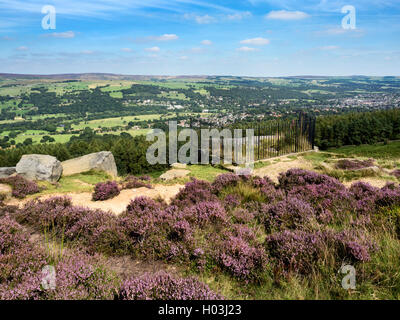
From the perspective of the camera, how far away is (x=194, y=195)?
7.94 m

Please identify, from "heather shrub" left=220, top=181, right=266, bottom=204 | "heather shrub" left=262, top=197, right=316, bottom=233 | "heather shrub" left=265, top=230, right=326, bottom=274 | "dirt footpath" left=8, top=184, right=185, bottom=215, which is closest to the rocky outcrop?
"dirt footpath" left=8, top=184, right=185, bottom=215

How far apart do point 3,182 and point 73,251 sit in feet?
34.6

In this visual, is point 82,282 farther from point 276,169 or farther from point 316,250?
point 276,169

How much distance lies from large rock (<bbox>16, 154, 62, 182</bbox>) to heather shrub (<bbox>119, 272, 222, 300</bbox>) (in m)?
14.5

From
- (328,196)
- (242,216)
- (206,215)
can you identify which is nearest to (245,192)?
(242,216)

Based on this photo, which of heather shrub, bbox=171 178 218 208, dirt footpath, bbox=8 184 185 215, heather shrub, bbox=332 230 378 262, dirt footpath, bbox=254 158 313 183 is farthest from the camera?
dirt footpath, bbox=254 158 313 183

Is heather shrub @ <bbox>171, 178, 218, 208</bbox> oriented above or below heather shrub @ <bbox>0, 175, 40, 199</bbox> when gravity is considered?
above

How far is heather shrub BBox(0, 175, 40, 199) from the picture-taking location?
1044 centimetres

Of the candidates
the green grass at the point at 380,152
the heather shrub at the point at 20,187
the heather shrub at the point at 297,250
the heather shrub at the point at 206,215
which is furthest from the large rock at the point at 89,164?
the green grass at the point at 380,152

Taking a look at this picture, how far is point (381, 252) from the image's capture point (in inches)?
140

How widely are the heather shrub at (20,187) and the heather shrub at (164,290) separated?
10143 millimetres

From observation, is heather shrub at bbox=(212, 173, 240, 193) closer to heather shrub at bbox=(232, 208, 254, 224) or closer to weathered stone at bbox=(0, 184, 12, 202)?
heather shrub at bbox=(232, 208, 254, 224)

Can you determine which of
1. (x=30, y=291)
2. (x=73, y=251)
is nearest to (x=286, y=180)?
(x=73, y=251)

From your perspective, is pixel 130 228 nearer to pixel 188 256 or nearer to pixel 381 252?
pixel 188 256
